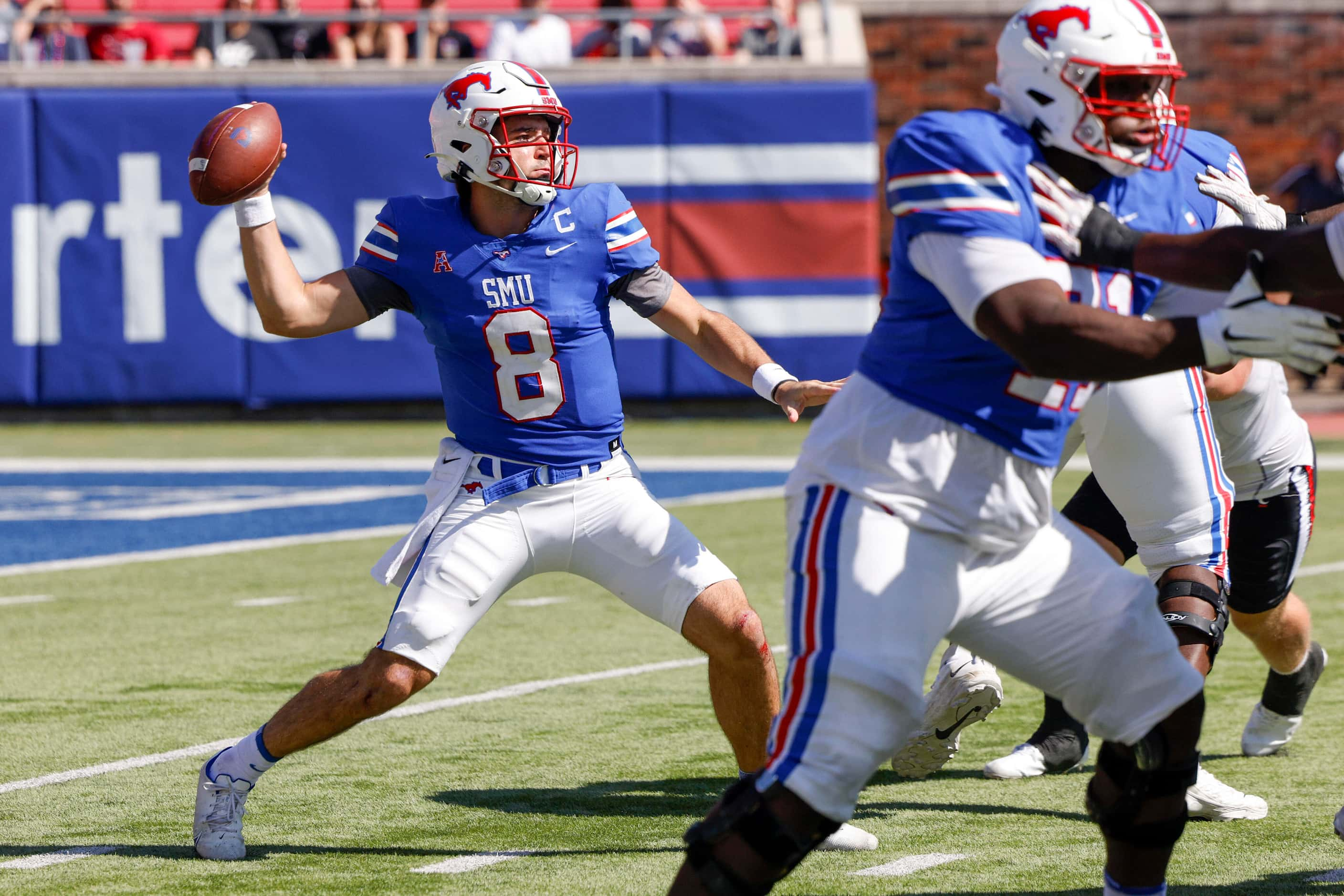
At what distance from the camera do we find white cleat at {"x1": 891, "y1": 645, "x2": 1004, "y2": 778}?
4676mm

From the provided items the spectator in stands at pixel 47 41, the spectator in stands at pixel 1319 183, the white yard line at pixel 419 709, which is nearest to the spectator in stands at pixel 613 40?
the spectator in stands at pixel 47 41

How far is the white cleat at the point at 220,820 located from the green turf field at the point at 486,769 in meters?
0.07

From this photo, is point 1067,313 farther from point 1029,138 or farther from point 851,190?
point 851,190

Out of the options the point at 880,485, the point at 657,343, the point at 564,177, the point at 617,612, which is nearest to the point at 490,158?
the point at 564,177

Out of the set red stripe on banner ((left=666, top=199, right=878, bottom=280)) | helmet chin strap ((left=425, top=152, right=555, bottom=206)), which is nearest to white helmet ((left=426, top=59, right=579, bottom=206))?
helmet chin strap ((left=425, top=152, right=555, bottom=206))

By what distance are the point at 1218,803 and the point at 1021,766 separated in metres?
0.67

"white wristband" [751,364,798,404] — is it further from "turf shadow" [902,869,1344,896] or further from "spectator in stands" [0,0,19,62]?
"spectator in stands" [0,0,19,62]

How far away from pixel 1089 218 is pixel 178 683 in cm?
405

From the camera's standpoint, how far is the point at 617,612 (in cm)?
774

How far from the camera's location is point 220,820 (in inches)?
167

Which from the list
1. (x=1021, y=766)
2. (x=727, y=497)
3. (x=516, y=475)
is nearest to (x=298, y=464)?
Answer: (x=727, y=497)

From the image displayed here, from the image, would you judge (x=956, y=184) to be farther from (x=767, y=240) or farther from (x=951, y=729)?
(x=767, y=240)

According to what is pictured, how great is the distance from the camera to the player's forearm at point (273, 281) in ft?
13.9

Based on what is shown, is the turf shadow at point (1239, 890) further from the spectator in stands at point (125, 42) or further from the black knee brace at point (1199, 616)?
the spectator in stands at point (125, 42)
